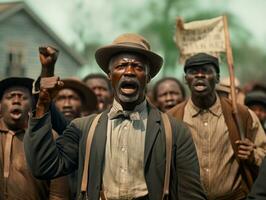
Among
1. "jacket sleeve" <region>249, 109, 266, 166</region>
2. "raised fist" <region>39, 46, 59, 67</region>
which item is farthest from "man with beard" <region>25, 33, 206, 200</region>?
"jacket sleeve" <region>249, 109, 266, 166</region>

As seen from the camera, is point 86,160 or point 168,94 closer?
point 86,160

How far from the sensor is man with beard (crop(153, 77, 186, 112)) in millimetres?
10539

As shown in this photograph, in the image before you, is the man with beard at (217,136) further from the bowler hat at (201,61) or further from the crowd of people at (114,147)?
the crowd of people at (114,147)

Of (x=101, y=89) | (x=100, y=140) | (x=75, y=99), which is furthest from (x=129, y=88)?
(x=101, y=89)

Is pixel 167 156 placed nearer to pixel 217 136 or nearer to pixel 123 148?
pixel 123 148

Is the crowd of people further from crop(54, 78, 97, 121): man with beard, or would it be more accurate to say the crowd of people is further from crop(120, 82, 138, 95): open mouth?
crop(54, 78, 97, 121): man with beard

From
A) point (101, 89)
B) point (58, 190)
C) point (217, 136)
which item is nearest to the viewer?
point (58, 190)

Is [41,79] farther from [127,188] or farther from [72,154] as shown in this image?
[127,188]

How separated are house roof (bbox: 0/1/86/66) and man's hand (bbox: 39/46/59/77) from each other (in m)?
31.0

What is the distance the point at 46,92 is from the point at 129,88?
688 millimetres

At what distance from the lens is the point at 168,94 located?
1064 cm

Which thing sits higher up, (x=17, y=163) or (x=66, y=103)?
(x=66, y=103)

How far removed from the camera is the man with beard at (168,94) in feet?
34.6

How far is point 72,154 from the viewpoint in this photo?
19.1 feet
